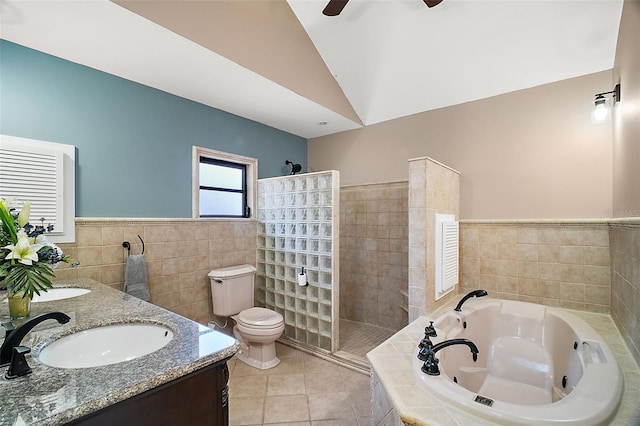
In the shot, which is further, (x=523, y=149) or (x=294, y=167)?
(x=294, y=167)

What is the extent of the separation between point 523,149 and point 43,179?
12.0 ft

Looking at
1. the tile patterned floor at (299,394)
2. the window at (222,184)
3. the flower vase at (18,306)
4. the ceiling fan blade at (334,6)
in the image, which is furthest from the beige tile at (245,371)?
the ceiling fan blade at (334,6)

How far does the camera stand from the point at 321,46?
2723 mm

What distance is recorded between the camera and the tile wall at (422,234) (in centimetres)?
219

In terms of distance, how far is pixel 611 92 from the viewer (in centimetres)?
220

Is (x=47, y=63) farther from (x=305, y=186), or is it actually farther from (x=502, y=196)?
(x=502, y=196)

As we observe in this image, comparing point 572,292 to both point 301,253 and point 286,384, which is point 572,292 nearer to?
point 301,253

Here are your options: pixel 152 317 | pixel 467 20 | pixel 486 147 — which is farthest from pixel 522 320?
pixel 152 317

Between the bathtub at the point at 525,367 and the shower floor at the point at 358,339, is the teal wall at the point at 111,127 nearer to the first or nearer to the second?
the shower floor at the point at 358,339

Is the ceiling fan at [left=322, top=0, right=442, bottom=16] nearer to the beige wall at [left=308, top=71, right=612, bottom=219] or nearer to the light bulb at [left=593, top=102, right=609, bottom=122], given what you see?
the beige wall at [left=308, top=71, right=612, bottom=219]

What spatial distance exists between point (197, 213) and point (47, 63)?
1.45 m

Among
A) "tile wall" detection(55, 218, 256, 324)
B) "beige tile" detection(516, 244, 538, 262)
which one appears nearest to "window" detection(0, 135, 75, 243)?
"tile wall" detection(55, 218, 256, 324)

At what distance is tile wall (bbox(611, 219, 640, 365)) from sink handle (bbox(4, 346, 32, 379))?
2.45m

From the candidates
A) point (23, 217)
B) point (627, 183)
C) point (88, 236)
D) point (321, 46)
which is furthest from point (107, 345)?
point (627, 183)
